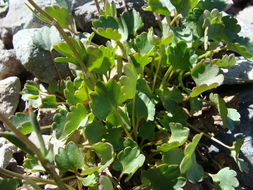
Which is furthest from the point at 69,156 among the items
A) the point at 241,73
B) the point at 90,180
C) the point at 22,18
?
the point at 22,18

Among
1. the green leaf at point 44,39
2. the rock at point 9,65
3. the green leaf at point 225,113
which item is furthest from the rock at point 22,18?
the green leaf at point 225,113

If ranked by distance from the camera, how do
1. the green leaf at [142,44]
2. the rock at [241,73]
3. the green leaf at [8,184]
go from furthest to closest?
the rock at [241,73] → the green leaf at [142,44] → the green leaf at [8,184]

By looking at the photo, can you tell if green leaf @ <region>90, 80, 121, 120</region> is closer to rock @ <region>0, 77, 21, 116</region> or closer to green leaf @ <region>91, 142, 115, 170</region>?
green leaf @ <region>91, 142, 115, 170</region>

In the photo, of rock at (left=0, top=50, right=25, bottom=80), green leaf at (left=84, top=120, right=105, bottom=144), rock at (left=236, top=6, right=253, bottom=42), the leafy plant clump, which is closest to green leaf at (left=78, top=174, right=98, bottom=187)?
the leafy plant clump

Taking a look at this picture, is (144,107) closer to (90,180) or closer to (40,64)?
(90,180)

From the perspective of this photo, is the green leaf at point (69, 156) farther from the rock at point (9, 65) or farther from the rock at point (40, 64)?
the rock at point (9, 65)

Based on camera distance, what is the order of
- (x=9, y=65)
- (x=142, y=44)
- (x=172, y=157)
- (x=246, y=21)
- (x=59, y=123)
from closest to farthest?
(x=172, y=157)
(x=59, y=123)
(x=142, y=44)
(x=9, y=65)
(x=246, y=21)

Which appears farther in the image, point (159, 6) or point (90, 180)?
point (159, 6)
